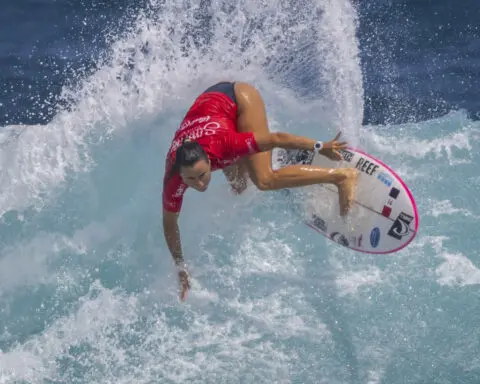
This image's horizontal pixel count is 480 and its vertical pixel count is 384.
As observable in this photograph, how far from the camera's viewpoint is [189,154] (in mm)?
4980

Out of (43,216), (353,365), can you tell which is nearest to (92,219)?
(43,216)

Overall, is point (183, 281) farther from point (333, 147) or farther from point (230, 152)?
point (333, 147)

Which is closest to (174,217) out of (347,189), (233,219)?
(233,219)

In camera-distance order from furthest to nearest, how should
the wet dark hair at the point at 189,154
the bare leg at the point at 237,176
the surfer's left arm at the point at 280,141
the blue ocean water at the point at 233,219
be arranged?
1. the bare leg at the point at 237,176
2. the blue ocean water at the point at 233,219
3. the surfer's left arm at the point at 280,141
4. the wet dark hair at the point at 189,154

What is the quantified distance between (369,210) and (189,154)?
1.85 metres

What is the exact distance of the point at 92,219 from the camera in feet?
22.6

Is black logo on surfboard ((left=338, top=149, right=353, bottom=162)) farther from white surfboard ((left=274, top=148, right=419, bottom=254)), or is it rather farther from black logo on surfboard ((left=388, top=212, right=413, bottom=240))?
black logo on surfboard ((left=388, top=212, right=413, bottom=240))

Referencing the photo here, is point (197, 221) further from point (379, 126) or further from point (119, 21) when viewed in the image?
point (119, 21)

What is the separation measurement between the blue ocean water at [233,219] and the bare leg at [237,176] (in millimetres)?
196

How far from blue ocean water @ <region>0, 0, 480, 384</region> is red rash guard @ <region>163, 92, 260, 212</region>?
1082mm

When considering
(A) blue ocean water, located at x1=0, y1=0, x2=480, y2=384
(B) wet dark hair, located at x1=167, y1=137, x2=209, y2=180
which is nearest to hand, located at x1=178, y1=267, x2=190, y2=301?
(A) blue ocean water, located at x1=0, y1=0, x2=480, y2=384

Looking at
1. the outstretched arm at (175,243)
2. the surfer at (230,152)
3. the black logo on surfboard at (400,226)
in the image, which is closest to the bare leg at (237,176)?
the surfer at (230,152)

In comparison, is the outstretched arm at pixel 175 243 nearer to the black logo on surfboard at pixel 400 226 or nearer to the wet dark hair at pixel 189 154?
the wet dark hair at pixel 189 154

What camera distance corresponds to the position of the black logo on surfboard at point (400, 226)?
19.2ft
